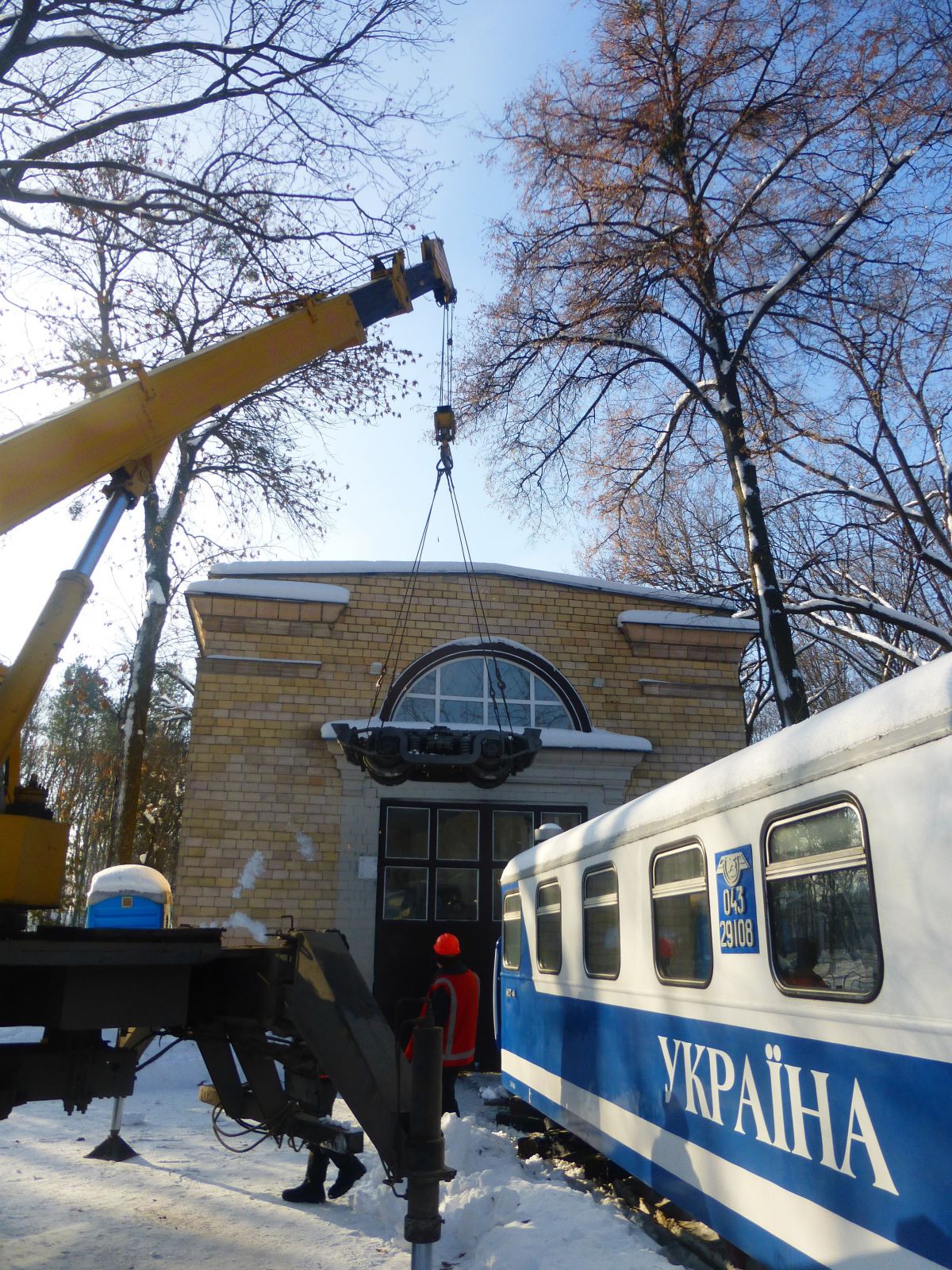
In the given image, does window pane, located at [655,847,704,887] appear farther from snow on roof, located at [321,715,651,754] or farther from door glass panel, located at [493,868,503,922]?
door glass panel, located at [493,868,503,922]

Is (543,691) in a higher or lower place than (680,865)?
higher

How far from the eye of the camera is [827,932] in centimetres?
372

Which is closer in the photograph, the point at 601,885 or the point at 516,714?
the point at 601,885

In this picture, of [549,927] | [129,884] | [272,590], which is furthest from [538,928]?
[272,590]

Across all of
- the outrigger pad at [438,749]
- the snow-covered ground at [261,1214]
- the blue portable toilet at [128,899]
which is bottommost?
the snow-covered ground at [261,1214]

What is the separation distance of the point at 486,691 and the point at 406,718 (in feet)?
3.73

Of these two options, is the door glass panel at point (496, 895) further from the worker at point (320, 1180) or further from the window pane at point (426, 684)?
the worker at point (320, 1180)

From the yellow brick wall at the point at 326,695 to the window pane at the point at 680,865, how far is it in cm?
738

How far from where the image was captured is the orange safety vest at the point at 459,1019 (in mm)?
8078

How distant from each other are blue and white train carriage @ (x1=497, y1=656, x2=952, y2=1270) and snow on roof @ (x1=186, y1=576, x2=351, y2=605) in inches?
288

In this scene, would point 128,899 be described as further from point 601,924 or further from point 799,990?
point 799,990

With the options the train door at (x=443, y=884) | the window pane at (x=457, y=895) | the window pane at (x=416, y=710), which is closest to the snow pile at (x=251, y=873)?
the train door at (x=443, y=884)

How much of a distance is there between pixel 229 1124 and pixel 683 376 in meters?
9.35

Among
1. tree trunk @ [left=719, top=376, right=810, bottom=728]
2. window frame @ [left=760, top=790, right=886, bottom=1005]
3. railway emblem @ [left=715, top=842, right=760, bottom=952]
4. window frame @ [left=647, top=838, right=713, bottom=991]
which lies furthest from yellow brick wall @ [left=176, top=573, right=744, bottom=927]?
window frame @ [left=760, top=790, right=886, bottom=1005]
